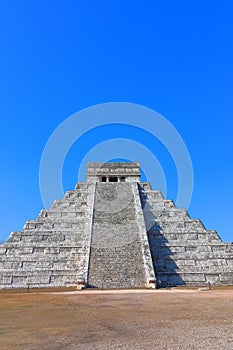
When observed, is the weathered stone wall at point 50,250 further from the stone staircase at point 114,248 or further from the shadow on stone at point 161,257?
the shadow on stone at point 161,257

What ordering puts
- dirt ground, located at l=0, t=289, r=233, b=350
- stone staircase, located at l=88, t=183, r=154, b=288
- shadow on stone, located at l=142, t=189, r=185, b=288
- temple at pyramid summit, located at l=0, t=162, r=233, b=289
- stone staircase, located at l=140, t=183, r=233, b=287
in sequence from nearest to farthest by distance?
1. dirt ground, located at l=0, t=289, r=233, b=350
2. stone staircase, located at l=88, t=183, r=154, b=288
3. temple at pyramid summit, located at l=0, t=162, r=233, b=289
4. shadow on stone, located at l=142, t=189, r=185, b=288
5. stone staircase, located at l=140, t=183, r=233, b=287

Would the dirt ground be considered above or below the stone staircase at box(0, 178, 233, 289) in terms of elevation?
below

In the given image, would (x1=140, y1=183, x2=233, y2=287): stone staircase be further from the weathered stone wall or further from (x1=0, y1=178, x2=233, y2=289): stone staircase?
the weathered stone wall

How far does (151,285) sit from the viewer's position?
14.2 meters

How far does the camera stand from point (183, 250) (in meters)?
18.6

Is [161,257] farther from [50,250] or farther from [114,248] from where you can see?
[50,250]

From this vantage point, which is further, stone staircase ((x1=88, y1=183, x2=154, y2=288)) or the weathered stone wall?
the weathered stone wall

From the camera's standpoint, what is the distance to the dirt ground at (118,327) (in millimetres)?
4336

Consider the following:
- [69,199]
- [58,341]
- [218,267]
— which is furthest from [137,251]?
[58,341]

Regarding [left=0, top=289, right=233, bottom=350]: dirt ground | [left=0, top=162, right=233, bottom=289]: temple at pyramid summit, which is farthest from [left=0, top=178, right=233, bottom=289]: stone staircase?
[left=0, top=289, right=233, bottom=350]: dirt ground

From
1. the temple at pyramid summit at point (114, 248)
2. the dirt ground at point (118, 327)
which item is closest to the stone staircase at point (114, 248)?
the temple at pyramid summit at point (114, 248)

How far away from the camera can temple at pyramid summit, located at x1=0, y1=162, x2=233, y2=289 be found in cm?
1565

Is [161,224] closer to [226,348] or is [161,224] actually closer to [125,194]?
[125,194]

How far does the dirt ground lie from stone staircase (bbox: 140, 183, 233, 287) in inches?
324
